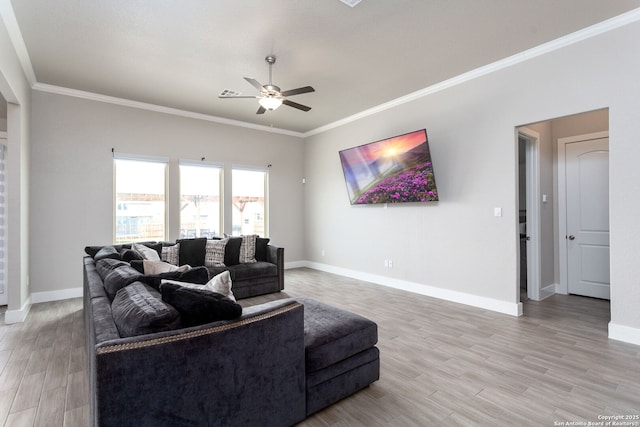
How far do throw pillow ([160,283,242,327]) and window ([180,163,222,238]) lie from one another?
4406mm

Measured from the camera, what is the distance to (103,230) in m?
4.88

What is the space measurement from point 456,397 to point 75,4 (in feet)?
14.6

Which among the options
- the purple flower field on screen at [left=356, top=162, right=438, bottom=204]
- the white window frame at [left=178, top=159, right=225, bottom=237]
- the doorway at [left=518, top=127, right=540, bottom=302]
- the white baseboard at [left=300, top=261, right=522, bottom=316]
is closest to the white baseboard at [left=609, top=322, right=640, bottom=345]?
the white baseboard at [left=300, top=261, right=522, bottom=316]

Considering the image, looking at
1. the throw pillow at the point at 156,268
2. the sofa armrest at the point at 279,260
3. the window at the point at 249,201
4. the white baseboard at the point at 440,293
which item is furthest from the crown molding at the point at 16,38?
the white baseboard at the point at 440,293

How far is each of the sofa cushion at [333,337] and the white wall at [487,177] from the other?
8.40 ft

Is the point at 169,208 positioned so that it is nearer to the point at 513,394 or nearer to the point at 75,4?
the point at 75,4

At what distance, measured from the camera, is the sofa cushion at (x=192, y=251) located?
4672 millimetres

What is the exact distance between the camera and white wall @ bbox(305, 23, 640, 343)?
298 centimetres

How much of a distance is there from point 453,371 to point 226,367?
73.2 inches

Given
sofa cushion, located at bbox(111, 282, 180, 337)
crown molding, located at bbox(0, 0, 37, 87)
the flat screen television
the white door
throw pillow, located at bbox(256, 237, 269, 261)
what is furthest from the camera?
throw pillow, located at bbox(256, 237, 269, 261)

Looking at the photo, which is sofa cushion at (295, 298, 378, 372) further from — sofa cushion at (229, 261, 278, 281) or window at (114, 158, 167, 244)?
window at (114, 158, 167, 244)

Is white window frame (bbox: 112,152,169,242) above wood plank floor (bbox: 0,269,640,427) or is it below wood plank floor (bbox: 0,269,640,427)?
above

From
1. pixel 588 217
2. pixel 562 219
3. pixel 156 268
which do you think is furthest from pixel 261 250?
pixel 588 217
